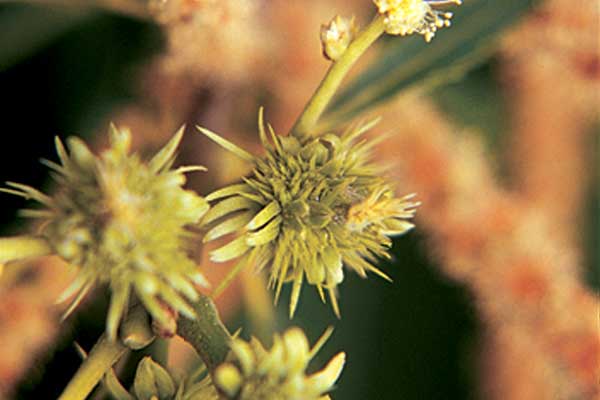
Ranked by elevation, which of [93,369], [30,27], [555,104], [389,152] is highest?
[555,104]

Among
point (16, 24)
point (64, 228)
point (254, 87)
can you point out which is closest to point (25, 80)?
point (16, 24)

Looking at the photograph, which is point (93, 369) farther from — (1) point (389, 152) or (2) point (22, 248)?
(1) point (389, 152)

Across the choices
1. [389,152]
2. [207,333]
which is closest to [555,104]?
[389,152]

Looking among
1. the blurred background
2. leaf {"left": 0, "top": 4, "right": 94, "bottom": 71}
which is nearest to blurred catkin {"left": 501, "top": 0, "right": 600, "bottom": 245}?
the blurred background

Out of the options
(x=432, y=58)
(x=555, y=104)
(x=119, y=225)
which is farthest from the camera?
(x=555, y=104)

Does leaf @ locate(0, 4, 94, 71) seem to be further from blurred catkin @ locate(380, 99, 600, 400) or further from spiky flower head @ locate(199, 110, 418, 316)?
spiky flower head @ locate(199, 110, 418, 316)

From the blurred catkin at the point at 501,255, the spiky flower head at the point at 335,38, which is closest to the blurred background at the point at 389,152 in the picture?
the blurred catkin at the point at 501,255

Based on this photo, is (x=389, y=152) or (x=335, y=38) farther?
(x=389, y=152)
